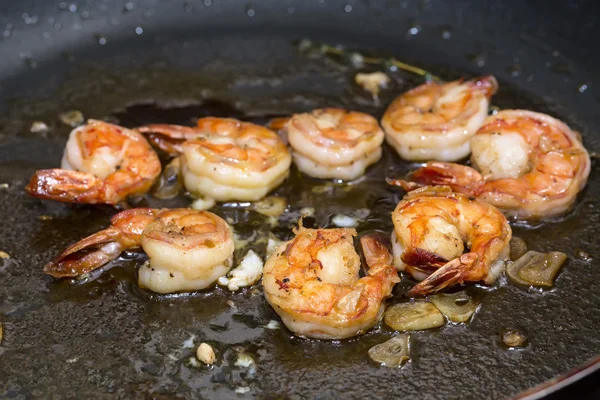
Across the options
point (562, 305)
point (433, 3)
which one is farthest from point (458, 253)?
point (433, 3)

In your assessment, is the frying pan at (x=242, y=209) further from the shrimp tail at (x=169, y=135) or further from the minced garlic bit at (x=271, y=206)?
the shrimp tail at (x=169, y=135)

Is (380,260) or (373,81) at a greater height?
(373,81)

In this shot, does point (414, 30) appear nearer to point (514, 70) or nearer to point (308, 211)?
point (514, 70)

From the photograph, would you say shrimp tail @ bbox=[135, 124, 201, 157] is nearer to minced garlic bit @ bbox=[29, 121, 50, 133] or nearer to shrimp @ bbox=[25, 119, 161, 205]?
shrimp @ bbox=[25, 119, 161, 205]

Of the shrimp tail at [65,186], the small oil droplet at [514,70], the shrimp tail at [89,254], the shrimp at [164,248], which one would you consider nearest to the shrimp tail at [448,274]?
the shrimp at [164,248]

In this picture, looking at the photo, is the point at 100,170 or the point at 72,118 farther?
the point at 72,118

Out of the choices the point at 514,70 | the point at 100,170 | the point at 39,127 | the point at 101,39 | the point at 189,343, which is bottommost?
the point at 189,343

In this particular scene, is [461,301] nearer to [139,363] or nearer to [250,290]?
[250,290]

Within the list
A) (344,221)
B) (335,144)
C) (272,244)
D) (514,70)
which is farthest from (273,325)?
(514,70)
